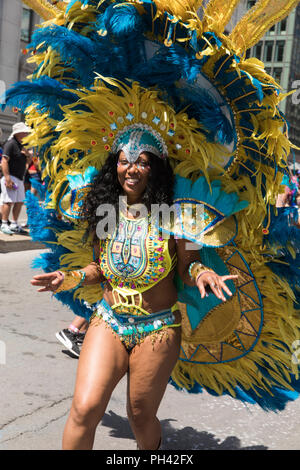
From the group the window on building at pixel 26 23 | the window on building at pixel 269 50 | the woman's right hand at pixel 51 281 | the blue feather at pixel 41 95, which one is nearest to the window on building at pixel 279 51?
the window on building at pixel 269 50

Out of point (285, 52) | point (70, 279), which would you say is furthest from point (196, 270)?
point (285, 52)

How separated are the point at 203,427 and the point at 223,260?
1208mm

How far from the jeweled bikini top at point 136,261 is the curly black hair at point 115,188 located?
0.13 m

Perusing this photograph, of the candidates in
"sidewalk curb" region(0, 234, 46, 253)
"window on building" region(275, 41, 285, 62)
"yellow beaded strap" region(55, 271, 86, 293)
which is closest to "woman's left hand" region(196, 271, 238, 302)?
"yellow beaded strap" region(55, 271, 86, 293)

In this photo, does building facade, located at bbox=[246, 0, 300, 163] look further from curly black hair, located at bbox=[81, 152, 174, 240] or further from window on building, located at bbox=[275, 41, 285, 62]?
curly black hair, located at bbox=[81, 152, 174, 240]

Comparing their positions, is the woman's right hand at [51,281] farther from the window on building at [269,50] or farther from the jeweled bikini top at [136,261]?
the window on building at [269,50]

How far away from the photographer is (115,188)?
2.85 m

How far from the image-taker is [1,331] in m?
4.93

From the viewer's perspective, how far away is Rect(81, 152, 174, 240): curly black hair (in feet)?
8.83

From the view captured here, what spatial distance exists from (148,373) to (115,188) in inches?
36.8

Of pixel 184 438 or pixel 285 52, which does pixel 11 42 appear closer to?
pixel 184 438

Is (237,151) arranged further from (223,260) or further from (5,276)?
(5,276)

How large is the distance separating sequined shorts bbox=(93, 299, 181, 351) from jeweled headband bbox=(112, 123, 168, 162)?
0.74 m

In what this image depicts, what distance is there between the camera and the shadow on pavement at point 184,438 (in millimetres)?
3201
